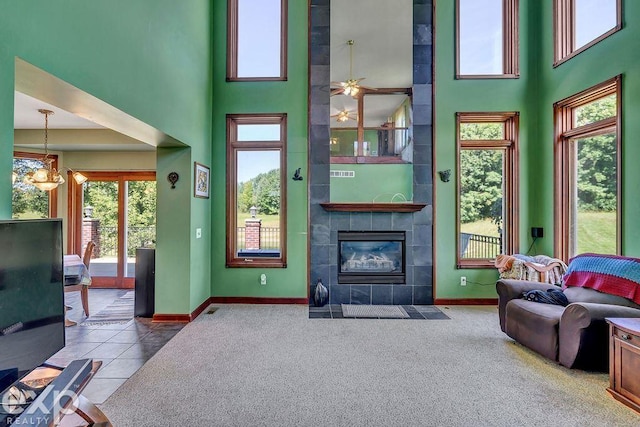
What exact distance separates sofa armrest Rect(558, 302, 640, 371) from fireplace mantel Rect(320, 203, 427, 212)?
2.27m

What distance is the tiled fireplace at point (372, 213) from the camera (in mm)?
4789

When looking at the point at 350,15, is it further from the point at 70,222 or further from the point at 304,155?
the point at 70,222

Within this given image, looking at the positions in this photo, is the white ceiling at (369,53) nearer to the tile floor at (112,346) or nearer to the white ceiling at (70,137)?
the white ceiling at (70,137)

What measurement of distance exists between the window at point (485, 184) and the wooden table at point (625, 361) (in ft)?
7.90

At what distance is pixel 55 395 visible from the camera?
56.4 inches

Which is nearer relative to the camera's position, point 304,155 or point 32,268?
point 32,268

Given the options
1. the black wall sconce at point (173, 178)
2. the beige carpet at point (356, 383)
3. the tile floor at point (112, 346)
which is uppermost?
the black wall sconce at point (173, 178)

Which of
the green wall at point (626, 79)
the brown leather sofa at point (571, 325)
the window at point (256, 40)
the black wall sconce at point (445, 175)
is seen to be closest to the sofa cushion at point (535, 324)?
the brown leather sofa at point (571, 325)

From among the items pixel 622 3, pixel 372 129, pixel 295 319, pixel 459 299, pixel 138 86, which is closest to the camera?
pixel 138 86

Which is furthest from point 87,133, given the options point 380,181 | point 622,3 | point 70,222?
point 622,3

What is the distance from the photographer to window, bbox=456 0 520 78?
483 cm

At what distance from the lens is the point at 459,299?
4.78 m

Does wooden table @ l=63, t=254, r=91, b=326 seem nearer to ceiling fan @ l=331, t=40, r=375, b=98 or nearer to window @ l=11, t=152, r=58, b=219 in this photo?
window @ l=11, t=152, r=58, b=219

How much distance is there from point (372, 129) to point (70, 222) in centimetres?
538
